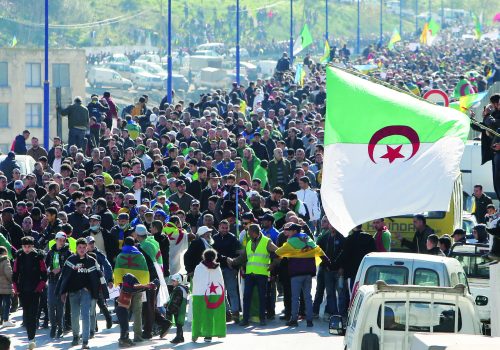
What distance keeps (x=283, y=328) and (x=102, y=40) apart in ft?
313

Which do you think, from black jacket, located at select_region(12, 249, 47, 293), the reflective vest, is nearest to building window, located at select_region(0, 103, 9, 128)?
the reflective vest

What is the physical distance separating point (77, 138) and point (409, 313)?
20.4m

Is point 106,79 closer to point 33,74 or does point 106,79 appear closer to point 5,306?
point 33,74

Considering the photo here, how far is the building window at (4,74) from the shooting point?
69.1 m

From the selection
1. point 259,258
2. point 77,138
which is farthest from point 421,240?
point 77,138

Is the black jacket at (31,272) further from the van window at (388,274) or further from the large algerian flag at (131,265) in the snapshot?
the van window at (388,274)

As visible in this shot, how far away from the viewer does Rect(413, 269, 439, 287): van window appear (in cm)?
1778

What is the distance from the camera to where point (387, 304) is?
1451 centimetres

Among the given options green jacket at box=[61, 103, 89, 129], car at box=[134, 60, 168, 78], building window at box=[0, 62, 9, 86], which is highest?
car at box=[134, 60, 168, 78]

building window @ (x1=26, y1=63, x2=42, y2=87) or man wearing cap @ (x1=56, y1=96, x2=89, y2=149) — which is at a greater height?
building window @ (x1=26, y1=63, x2=42, y2=87)

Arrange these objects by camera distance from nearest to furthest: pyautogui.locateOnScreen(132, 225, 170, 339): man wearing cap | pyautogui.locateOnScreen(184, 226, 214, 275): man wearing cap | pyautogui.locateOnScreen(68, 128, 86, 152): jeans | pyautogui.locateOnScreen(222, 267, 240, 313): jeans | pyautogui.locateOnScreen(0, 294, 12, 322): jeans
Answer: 1. pyautogui.locateOnScreen(132, 225, 170, 339): man wearing cap
2. pyautogui.locateOnScreen(184, 226, 214, 275): man wearing cap
3. pyautogui.locateOnScreen(0, 294, 12, 322): jeans
4. pyautogui.locateOnScreen(222, 267, 240, 313): jeans
5. pyautogui.locateOnScreen(68, 128, 86, 152): jeans

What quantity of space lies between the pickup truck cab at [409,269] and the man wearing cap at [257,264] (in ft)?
13.2

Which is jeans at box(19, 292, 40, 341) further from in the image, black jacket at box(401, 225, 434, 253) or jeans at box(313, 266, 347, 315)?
black jacket at box(401, 225, 434, 253)

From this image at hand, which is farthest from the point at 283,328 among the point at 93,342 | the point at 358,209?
the point at 358,209
